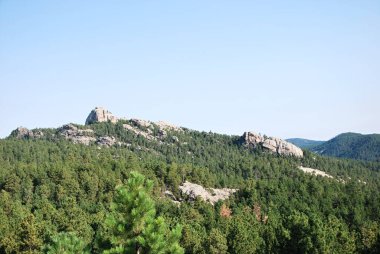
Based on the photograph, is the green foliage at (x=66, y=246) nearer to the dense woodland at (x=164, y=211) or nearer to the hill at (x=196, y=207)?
the dense woodland at (x=164, y=211)

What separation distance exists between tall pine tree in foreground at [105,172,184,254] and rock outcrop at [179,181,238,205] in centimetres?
9484

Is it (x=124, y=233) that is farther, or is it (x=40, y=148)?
(x=40, y=148)

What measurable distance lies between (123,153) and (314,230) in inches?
6244

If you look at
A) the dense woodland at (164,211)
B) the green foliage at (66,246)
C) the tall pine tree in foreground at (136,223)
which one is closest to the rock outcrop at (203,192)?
the dense woodland at (164,211)

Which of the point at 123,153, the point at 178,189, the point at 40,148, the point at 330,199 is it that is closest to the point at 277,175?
the point at 330,199

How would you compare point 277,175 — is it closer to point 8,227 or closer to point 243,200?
point 243,200

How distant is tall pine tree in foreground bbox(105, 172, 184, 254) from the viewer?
1980 cm

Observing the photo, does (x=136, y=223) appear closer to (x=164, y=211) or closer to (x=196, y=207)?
(x=164, y=211)

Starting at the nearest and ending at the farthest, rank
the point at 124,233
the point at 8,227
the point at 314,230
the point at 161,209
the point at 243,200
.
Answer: the point at 124,233, the point at 314,230, the point at 8,227, the point at 161,209, the point at 243,200

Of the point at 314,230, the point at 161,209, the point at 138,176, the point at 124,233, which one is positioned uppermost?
the point at 138,176

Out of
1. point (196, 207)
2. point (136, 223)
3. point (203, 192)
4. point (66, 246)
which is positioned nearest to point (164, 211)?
point (196, 207)

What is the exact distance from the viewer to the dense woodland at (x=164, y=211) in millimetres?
20812

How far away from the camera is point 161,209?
9838 centimetres

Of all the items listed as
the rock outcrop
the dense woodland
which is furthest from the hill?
the rock outcrop
